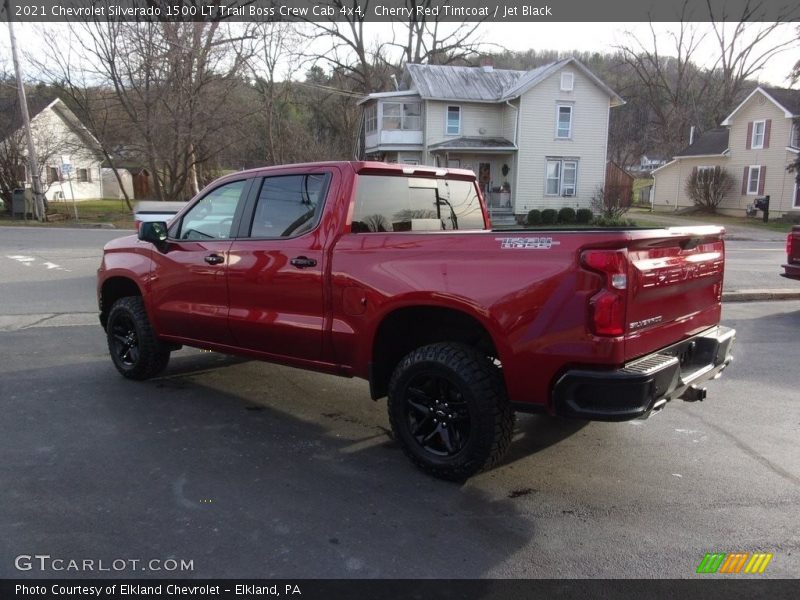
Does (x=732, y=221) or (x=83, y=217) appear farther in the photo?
(x=732, y=221)

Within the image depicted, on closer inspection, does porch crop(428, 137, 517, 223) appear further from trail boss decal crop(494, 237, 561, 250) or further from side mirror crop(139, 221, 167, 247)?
trail boss decal crop(494, 237, 561, 250)

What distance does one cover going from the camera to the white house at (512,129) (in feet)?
115

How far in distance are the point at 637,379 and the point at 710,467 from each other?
4.56 feet

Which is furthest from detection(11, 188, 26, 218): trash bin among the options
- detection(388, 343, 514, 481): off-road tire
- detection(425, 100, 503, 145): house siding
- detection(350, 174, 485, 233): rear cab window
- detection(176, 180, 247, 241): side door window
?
detection(388, 343, 514, 481): off-road tire

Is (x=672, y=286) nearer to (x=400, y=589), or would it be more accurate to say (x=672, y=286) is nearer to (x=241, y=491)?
(x=400, y=589)

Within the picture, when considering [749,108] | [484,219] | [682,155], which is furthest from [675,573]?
[682,155]

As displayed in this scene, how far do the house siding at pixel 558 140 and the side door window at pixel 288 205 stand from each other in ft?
105

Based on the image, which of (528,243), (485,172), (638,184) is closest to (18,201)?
(485,172)

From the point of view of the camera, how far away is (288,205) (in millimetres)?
4754

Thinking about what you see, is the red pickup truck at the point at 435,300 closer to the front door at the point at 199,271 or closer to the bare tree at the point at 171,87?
the front door at the point at 199,271

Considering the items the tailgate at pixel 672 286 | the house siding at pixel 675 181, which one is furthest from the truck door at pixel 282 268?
the house siding at pixel 675 181

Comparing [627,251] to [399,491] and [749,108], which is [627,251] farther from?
[749,108]

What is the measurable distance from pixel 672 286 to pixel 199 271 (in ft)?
11.6

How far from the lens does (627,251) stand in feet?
10.7
